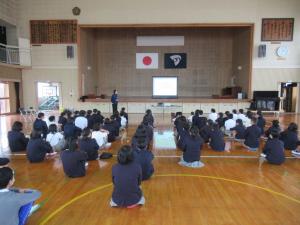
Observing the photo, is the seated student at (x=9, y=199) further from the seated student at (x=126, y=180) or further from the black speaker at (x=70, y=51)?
the black speaker at (x=70, y=51)

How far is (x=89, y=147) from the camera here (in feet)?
18.4

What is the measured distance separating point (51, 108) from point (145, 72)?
705 cm

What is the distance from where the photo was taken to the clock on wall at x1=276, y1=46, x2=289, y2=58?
48.8ft

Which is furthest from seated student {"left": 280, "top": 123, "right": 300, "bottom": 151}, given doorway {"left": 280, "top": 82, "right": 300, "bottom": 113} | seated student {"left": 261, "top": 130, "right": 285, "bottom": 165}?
doorway {"left": 280, "top": 82, "right": 300, "bottom": 113}

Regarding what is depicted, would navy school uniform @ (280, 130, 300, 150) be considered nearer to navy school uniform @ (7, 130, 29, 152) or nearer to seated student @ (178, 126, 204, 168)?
seated student @ (178, 126, 204, 168)

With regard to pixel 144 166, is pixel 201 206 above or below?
below

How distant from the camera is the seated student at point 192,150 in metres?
5.20

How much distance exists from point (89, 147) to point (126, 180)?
2472 mm

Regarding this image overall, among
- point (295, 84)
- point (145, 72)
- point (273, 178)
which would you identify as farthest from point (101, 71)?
point (273, 178)

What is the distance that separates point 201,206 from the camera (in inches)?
141

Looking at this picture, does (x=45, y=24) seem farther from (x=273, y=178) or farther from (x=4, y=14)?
(x=273, y=178)

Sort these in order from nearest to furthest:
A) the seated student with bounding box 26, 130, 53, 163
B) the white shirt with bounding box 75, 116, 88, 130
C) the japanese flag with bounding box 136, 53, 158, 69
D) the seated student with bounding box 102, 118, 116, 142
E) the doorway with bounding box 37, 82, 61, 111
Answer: the seated student with bounding box 26, 130, 53, 163
the seated student with bounding box 102, 118, 116, 142
the white shirt with bounding box 75, 116, 88, 130
the doorway with bounding box 37, 82, 61, 111
the japanese flag with bounding box 136, 53, 158, 69

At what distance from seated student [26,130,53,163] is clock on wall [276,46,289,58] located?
14242 millimetres

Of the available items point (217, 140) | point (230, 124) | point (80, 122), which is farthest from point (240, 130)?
point (80, 122)
